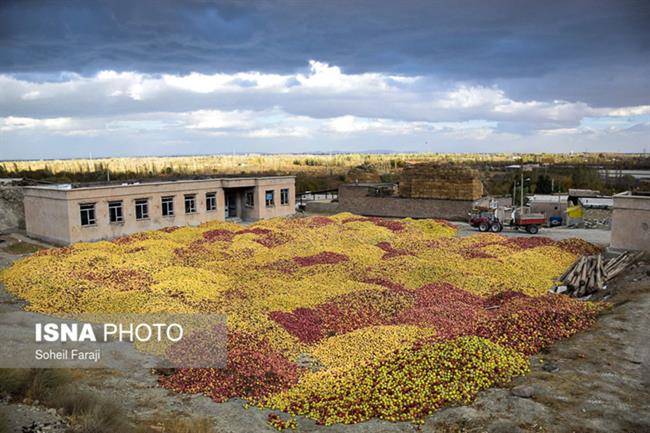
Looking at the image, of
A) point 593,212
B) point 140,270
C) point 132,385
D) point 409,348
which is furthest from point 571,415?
point 593,212

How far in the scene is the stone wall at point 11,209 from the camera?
39.8 m

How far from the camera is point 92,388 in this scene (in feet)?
38.9

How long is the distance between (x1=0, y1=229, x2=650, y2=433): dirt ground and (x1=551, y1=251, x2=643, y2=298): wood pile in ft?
19.8

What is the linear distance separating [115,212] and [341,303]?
68.5 feet

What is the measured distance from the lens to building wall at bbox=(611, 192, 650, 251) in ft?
A: 78.1

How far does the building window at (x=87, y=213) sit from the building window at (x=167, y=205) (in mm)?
5177

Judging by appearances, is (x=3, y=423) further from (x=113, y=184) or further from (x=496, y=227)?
(x=496, y=227)

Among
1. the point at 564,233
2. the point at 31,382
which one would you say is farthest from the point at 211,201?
the point at 31,382

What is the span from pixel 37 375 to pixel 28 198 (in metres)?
26.9

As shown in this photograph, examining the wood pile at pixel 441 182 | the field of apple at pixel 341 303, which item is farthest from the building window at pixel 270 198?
the wood pile at pixel 441 182

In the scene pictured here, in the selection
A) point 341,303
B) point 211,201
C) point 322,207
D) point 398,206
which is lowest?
point 341,303

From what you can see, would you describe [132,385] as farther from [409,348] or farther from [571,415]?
[571,415]

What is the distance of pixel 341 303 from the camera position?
1794 centimetres

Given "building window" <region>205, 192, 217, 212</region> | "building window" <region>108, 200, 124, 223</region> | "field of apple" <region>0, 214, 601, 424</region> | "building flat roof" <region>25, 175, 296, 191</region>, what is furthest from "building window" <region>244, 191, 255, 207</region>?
"building window" <region>108, 200, 124, 223</region>
